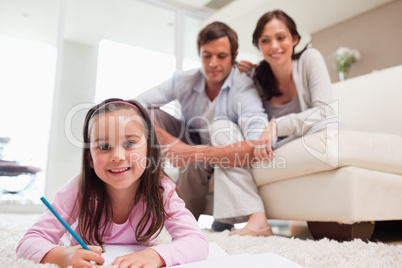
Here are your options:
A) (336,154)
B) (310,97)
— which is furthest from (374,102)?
(336,154)

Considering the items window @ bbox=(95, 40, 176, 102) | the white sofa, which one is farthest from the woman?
window @ bbox=(95, 40, 176, 102)

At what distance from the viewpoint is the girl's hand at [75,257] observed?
468mm

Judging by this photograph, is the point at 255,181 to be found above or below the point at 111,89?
→ below

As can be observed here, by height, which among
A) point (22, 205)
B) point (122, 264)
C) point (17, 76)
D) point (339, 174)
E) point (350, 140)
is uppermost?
point (17, 76)

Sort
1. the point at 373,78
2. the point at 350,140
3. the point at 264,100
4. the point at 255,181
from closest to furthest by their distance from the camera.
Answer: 1. the point at 350,140
2. the point at 255,181
3. the point at 264,100
4. the point at 373,78

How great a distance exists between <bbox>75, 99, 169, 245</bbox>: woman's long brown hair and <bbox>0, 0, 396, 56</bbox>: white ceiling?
2.10 meters

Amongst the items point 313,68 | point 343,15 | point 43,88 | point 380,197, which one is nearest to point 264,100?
point 313,68

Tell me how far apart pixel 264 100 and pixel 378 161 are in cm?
53

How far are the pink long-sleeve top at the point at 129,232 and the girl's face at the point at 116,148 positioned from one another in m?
0.10

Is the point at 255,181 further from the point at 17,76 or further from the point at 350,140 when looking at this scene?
the point at 17,76

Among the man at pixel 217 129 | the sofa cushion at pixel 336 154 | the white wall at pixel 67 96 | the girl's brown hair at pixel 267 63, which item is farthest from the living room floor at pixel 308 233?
the white wall at pixel 67 96

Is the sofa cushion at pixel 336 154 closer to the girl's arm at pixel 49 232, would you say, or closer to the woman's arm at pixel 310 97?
the woman's arm at pixel 310 97

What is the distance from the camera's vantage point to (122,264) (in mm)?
461

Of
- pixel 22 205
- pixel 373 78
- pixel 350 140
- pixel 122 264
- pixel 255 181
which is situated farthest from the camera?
pixel 22 205
